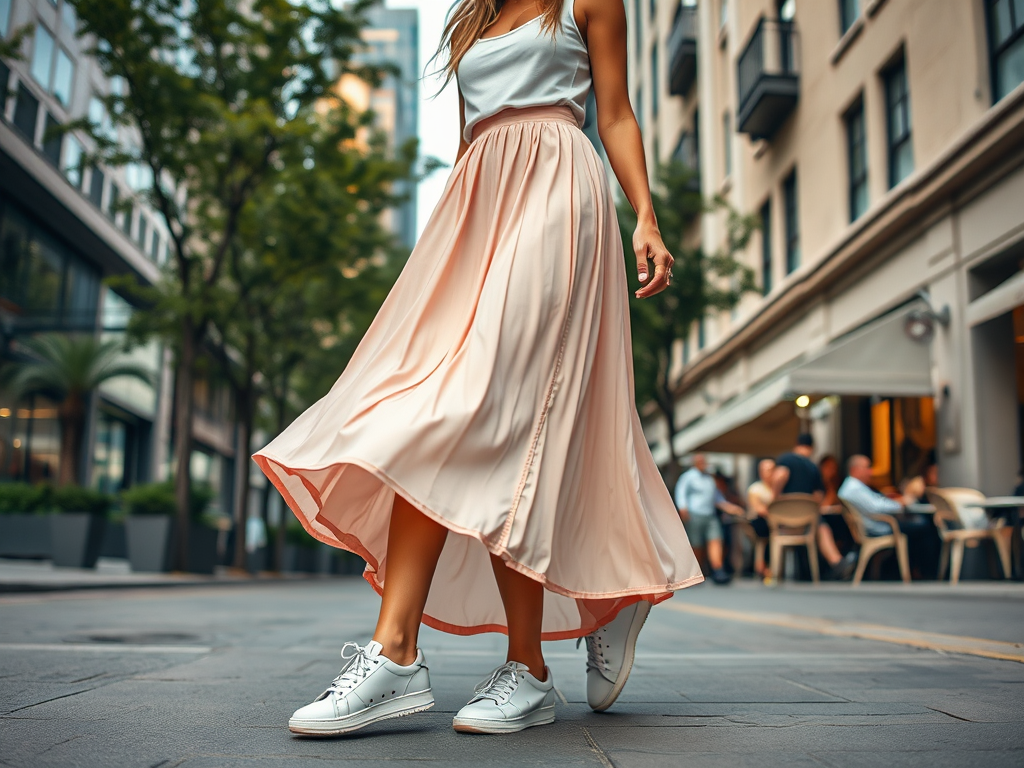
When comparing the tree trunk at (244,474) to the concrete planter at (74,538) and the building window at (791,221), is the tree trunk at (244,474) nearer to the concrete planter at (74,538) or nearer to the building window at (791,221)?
the concrete planter at (74,538)

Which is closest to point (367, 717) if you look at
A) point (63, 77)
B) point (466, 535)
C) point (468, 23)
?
point (466, 535)

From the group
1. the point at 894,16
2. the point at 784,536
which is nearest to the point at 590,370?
the point at 784,536

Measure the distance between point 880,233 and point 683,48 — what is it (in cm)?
1225

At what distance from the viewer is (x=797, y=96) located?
17.1 meters

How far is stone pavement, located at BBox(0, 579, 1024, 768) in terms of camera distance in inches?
67.1

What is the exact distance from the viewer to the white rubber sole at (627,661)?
2270 mm

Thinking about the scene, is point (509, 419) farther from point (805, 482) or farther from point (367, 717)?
point (805, 482)

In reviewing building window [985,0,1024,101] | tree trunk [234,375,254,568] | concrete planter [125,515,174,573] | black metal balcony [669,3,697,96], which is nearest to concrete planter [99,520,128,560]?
tree trunk [234,375,254,568]

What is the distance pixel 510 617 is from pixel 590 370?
59cm

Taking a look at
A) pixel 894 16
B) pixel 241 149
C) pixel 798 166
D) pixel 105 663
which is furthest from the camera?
pixel 798 166

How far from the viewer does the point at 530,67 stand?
238 cm

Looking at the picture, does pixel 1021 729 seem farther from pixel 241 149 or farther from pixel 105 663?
pixel 241 149

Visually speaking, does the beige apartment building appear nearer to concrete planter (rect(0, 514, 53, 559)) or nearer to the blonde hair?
the blonde hair

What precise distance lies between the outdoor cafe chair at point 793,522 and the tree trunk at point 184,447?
8.27 metres
